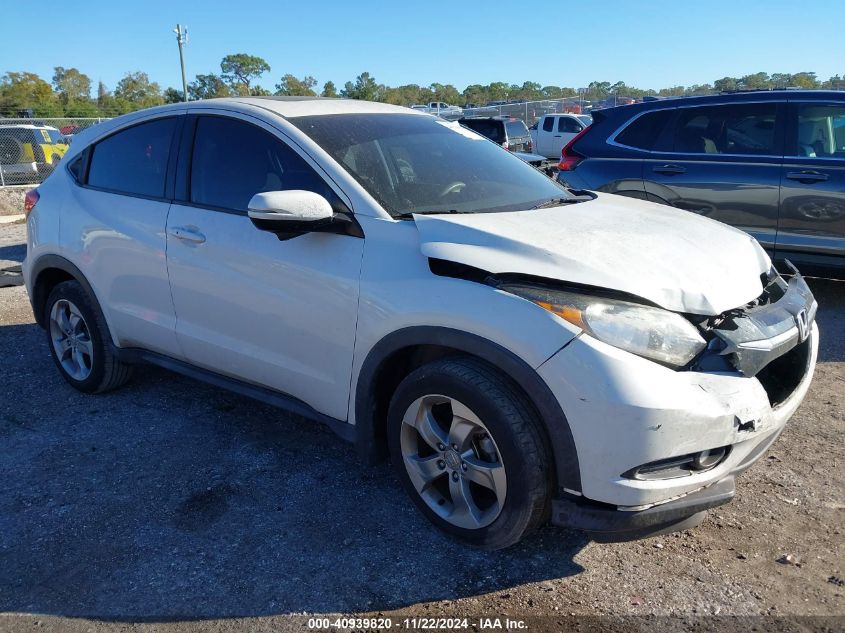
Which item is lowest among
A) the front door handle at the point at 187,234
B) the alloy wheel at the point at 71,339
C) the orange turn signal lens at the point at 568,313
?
the alloy wheel at the point at 71,339

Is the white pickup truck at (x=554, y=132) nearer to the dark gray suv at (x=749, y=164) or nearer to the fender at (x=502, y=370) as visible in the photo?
the dark gray suv at (x=749, y=164)

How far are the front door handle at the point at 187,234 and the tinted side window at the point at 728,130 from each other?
4647 mm

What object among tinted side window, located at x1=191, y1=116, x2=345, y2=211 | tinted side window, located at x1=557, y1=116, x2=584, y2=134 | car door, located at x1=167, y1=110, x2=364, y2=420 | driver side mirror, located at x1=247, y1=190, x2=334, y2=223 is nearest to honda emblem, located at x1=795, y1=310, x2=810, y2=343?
car door, located at x1=167, y1=110, x2=364, y2=420

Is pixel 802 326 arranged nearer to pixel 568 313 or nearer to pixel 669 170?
pixel 568 313

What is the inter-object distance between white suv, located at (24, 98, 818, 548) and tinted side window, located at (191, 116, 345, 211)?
1 cm

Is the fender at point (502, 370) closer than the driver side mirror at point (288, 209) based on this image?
Yes

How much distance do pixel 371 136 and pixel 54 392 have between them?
A: 2852 mm

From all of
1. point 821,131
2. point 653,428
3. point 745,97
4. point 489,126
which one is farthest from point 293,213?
point 489,126

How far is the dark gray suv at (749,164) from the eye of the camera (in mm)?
5766

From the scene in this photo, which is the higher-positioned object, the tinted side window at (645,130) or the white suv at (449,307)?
the tinted side window at (645,130)

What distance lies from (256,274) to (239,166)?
0.66 metres

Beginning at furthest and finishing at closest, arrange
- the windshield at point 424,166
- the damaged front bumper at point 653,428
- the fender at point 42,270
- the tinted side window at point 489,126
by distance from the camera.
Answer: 1. the tinted side window at point 489,126
2. the fender at point 42,270
3. the windshield at point 424,166
4. the damaged front bumper at point 653,428

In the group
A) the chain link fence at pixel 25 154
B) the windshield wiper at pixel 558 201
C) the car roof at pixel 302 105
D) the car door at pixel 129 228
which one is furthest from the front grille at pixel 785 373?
the chain link fence at pixel 25 154

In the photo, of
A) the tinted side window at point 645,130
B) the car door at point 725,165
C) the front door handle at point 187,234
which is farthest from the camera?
the tinted side window at point 645,130
